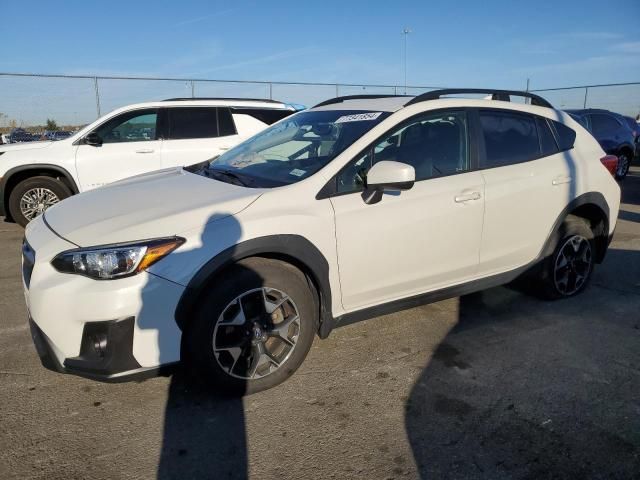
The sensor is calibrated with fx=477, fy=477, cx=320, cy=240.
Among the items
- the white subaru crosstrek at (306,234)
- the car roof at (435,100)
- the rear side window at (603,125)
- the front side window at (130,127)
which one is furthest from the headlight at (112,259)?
the rear side window at (603,125)

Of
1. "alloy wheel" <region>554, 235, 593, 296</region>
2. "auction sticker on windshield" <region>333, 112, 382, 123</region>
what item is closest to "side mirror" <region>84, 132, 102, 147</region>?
"auction sticker on windshield" <region>333, 112, 382, 123</region>

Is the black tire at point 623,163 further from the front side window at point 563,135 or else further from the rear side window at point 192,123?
the rear side window at point 192,123

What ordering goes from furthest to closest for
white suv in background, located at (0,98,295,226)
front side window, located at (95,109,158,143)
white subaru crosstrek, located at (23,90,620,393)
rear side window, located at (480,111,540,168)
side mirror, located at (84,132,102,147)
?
front side window, located at (95,109,158,143) < side mirror, located at (84,132,102,147) < white suv in background, located at (0,98,295,226) < rear side window, located at (480,111,540,168) < white subaru crosstrek, located at (23,90,620,393)

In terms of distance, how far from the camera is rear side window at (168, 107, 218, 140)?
24.1 feet

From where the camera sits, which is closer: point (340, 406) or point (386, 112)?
point (340, 406)

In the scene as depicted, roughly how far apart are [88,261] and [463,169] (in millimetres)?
2499

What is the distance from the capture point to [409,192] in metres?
3.13

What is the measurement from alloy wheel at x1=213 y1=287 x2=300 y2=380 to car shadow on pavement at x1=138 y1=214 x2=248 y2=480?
0.15 metres

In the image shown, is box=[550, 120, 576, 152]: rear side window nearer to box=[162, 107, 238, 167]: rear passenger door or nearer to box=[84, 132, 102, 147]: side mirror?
box=[162, 107, 238, 167]: rear passenger door

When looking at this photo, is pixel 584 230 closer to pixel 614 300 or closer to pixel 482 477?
pixel 614 300

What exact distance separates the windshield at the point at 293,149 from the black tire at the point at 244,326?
59 centimetres

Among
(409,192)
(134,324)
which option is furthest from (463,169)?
(134,324)

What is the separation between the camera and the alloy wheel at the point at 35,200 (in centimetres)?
676

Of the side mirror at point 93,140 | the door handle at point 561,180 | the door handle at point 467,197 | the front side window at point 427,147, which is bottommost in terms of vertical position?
the door handle at point 467,197
